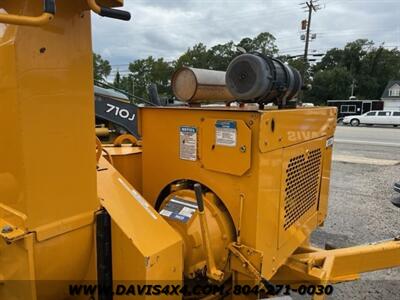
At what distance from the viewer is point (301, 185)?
7.81 feet

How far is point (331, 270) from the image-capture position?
7.82 feet

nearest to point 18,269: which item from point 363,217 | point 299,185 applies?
point 299,185

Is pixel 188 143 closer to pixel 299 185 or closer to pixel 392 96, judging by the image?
pixel 299 185

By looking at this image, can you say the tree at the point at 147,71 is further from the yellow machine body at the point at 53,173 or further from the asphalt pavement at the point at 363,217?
the yellow machine body at the point at 53,173

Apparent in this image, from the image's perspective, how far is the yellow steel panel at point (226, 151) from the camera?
1.75 meters

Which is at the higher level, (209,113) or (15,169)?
(209,113)

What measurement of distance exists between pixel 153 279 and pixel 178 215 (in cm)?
43

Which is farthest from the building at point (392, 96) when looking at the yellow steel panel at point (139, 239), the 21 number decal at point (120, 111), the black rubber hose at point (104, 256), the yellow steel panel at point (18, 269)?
the yellow steel panel at point (18, 269)

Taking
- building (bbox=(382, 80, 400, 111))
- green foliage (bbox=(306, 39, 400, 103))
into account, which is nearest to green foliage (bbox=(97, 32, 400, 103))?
green foliage (bbox=(306, 39, 400, 103))

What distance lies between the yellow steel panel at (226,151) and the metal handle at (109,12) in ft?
2.39

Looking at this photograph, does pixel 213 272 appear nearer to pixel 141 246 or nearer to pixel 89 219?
pixel 141 246

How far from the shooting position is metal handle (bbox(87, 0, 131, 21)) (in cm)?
121

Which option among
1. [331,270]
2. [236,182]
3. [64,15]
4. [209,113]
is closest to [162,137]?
[209,113]

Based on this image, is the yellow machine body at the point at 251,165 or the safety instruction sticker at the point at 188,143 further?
the safety instruction sticker at the point at 188,143
